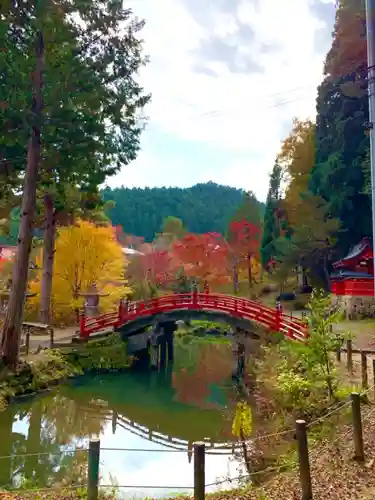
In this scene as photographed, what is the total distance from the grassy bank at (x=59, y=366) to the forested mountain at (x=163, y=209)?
59.8m

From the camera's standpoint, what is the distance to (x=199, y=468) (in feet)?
19.1

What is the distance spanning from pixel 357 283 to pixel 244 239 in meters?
18.4

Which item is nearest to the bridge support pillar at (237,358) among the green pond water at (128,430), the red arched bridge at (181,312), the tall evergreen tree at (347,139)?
the green pond water at (128,430)

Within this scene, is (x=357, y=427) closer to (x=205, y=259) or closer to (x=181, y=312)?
(x=181, y=312)

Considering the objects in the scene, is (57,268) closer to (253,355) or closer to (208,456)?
(253,355)

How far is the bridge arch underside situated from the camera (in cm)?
1992

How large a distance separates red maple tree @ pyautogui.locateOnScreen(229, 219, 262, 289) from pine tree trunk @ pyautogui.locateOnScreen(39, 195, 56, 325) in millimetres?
21413

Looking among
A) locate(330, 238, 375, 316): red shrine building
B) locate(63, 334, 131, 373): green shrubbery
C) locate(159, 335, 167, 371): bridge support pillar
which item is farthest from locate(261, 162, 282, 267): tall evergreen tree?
locate(63, 334, 131, 373): green shrubbery

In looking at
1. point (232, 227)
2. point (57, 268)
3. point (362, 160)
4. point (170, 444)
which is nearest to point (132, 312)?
point (57, 268)

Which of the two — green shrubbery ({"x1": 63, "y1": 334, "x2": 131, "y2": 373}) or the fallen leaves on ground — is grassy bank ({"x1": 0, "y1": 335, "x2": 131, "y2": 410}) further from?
the fallen leaves on ground

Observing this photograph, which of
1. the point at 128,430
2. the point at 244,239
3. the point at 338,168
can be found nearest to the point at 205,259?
the point at 244,239

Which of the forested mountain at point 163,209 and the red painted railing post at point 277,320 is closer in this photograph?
the red painted railing post at point 277,320

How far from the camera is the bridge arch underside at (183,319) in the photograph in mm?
19922

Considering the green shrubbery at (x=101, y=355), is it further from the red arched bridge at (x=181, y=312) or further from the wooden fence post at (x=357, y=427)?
the wooden fence post at (x=357, y=427)
